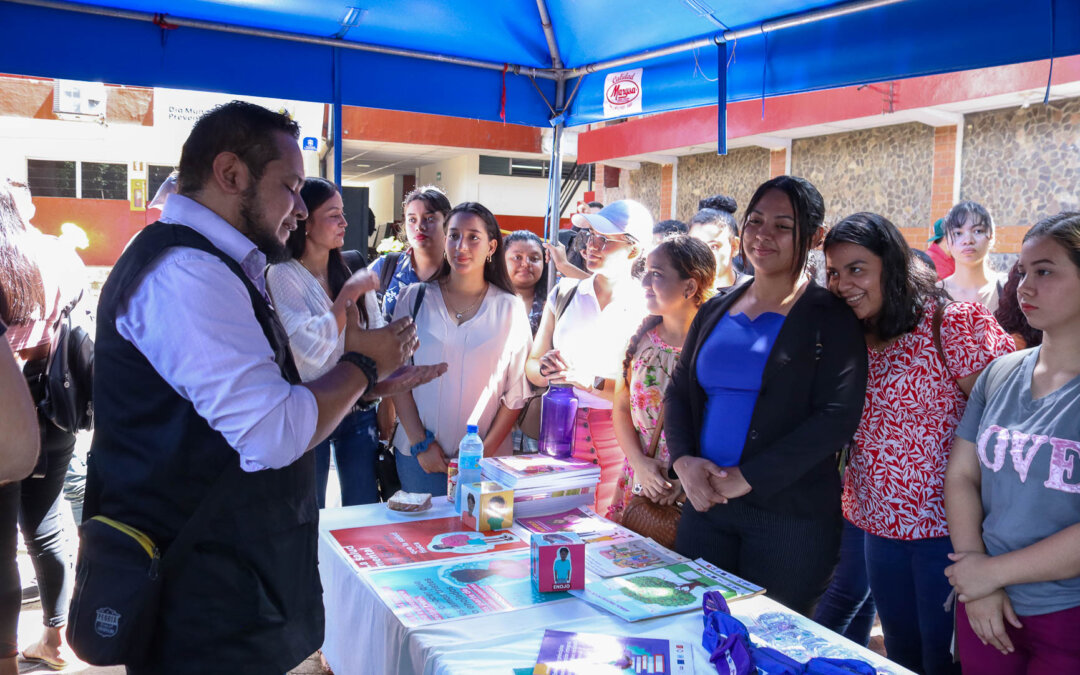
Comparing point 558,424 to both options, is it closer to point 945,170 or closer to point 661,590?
point 661,590

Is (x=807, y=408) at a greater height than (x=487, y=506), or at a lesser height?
greater

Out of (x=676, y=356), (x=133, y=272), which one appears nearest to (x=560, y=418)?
(x=676, y=356)

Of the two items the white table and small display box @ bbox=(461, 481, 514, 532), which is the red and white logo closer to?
small display box @ bbox=(461, 481, 514, 532)

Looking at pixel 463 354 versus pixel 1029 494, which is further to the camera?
pixel 463 354

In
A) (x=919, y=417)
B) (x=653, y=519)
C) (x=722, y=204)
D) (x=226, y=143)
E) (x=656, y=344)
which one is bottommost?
(x=653, y=519)

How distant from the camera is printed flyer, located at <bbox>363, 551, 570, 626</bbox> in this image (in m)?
1.56

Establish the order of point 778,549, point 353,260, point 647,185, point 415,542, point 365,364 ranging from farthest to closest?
1. point 647,185
2. point 353,260
3. point 415,542
4. point 778,549
5. point 365,364

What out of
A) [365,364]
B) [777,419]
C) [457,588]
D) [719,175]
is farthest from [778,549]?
[719,175]

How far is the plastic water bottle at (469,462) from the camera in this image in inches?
85.8

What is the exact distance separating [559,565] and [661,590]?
0.24 metres

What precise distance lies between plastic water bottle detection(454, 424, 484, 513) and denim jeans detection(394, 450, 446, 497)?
0.51m

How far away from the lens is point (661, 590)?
1.66 metres

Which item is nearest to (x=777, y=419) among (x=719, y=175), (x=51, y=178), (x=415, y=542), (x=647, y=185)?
(x=415, y=542)

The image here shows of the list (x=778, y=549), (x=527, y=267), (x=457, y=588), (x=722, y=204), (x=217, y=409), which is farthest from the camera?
(x=722, y=204)
